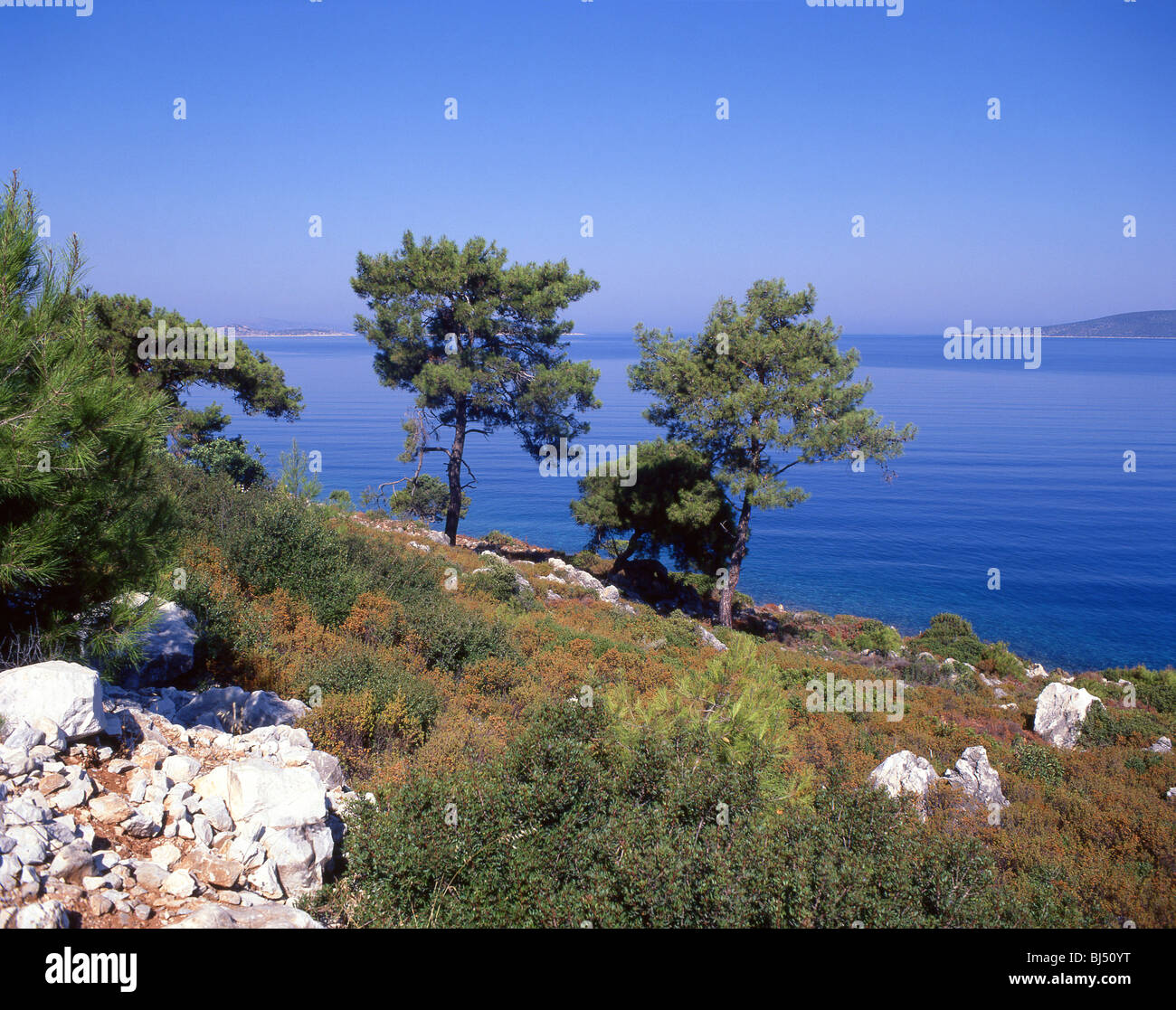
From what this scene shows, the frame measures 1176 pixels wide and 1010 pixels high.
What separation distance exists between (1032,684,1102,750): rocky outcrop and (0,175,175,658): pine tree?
50.4ft

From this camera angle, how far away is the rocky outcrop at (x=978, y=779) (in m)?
9.59

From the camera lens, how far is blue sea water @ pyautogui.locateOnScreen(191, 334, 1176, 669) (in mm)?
35594

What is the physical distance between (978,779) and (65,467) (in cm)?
1164

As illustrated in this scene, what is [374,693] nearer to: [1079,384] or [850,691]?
[850,691]

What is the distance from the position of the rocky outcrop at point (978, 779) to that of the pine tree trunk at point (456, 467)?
1788 centimetres

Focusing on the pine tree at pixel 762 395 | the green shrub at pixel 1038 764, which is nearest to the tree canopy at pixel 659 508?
the pine tree at pixel 762 395

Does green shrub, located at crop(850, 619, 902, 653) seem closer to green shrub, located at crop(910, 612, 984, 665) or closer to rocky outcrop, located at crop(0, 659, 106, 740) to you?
green shrub, located at crop(910, 612, 984, 665)

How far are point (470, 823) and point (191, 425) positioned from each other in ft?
81.5

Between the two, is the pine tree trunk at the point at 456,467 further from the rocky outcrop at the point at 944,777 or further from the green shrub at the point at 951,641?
the green shrub at the point at 951,641
